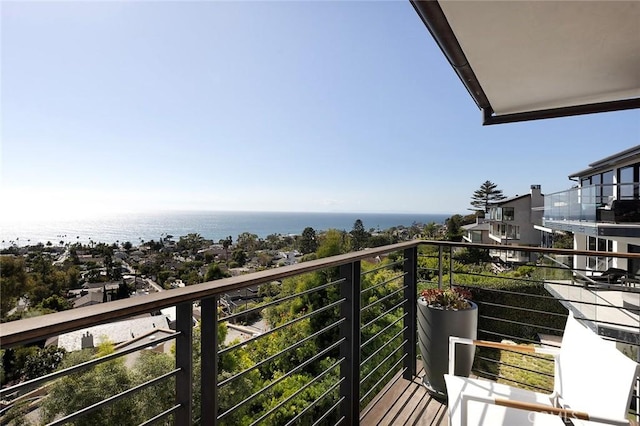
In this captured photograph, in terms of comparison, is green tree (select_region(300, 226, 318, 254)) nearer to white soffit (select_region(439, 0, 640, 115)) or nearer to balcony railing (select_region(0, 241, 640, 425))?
balcony railing (select_region(0, 241, 640, 425))

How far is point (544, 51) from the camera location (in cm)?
189

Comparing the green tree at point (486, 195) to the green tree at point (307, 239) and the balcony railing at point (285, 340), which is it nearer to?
the green tree at point (307, 239)

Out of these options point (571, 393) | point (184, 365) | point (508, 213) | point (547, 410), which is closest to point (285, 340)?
point (571, 393)

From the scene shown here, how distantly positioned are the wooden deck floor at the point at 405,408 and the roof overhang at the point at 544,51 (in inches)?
80.2

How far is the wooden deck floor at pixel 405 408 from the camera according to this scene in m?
2.11

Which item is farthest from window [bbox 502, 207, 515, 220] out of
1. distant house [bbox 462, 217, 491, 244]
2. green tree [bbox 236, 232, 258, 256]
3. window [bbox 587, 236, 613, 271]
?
green tree [bbox 236, 232, 258, 256]

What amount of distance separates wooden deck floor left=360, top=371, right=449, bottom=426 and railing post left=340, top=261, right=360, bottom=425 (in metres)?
0.21

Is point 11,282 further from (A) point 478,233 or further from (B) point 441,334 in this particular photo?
(A) point 478,233

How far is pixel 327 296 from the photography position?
25.8ft

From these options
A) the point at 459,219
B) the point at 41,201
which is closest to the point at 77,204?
the point at 41,201

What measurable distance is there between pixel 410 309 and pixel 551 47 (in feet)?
6.17

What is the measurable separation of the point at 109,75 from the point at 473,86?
1952cm

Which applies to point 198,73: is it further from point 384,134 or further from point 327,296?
point 384,134

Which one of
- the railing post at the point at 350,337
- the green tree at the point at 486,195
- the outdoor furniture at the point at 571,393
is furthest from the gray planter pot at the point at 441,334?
the green tree at the point at 486,195
